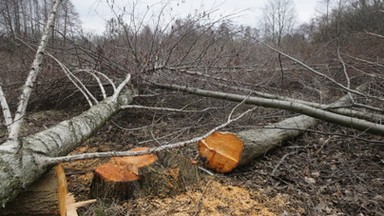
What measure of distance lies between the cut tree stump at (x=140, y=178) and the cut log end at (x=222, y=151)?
0.37 metres

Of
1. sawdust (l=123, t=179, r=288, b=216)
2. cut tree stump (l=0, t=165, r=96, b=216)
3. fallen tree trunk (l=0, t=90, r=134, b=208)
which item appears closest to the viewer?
fallen tree trunk (l=0, t=90, r=134, b=208)

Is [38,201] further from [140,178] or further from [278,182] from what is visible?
[278,182]

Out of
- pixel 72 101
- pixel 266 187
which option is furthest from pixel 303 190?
pixel 72 101

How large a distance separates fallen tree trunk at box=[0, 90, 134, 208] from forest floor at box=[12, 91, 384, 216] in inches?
19.3

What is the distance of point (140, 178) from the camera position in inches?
99.1

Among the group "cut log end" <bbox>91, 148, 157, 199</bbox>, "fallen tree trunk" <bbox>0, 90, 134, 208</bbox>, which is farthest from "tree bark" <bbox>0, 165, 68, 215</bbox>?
"cut log end" <bbox>91, 148, 157, 199</bbox>

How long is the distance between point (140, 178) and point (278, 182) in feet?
4.32

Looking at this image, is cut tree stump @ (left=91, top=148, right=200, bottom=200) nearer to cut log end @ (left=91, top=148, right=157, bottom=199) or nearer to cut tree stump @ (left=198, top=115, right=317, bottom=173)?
cut log end @ (left=91, top=148, right=157, bottom=199)

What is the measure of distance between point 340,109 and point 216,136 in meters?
1.66

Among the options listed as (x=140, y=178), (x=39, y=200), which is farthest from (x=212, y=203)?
(x=39, y=200)

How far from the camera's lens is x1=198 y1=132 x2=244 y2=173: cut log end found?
3.03 m

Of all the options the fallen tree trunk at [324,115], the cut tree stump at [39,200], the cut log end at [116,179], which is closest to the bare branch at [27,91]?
the cut tree stump at [39,200]

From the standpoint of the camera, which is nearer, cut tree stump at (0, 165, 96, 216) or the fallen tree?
the fallen tree

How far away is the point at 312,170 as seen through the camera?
3299mm
